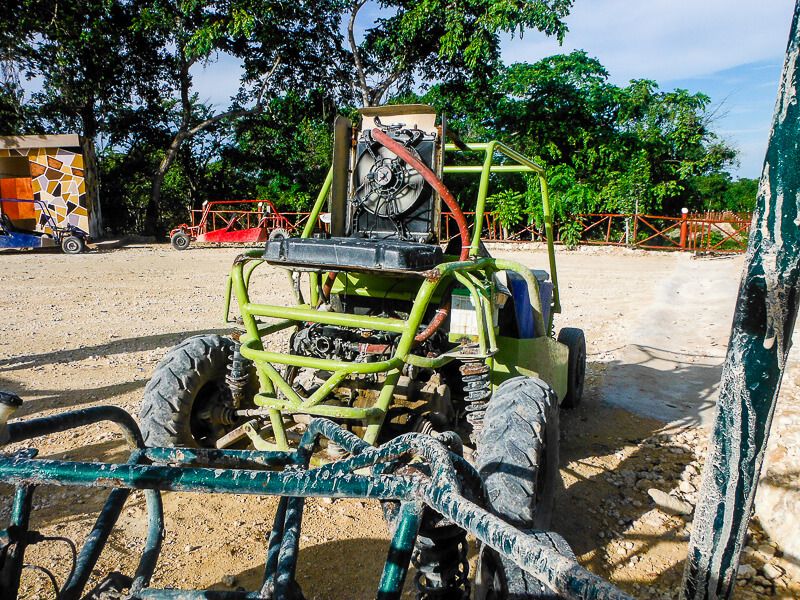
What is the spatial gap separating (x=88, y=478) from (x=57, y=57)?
21.7m

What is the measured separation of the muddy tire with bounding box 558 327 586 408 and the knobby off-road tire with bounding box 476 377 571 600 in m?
1.89

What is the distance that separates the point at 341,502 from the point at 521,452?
124 cm

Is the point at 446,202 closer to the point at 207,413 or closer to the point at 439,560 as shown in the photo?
the point at 207,413

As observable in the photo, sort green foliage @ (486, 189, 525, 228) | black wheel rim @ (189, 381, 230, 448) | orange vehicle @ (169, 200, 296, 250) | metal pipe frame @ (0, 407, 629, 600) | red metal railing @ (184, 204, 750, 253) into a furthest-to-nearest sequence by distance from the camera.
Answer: green foliage @ (486, 189, 525, 228)
red metal railing @ (184, 204, 750, 253)
orange vehicle @ (169, 200, 296, 250)
black wheel rim @ (189, 381, 230, 448)
metal pipe frame @ (0, 407, 629, 600)

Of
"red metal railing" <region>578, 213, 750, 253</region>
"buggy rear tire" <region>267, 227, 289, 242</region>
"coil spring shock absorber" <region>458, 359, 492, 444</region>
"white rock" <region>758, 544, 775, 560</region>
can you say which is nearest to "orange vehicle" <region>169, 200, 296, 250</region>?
"buggy rear tire" <region>267, 227, 289, 242</region>

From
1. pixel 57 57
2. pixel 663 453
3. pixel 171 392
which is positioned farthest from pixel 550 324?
pixel 57 57

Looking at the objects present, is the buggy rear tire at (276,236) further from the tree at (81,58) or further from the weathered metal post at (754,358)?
the tree at (81,58)

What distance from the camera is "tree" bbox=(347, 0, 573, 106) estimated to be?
16.9 meters

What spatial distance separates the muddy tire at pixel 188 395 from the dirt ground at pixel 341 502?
1.20 ft

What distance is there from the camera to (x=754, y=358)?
4.70 feet

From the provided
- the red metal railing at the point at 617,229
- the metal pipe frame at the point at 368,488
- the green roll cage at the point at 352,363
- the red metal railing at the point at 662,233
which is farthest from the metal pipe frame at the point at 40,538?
the red metal railing at the point at 662,233

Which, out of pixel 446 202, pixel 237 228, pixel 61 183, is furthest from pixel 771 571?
pixel 237 228

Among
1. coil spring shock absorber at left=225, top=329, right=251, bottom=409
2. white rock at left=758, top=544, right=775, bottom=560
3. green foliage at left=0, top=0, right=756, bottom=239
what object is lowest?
white rock at left=758, top=544, right=775, bottom=560

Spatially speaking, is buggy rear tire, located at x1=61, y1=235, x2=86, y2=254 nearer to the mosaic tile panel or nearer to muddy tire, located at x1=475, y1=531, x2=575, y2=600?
the mosaic tile panel
